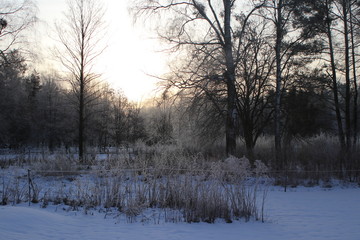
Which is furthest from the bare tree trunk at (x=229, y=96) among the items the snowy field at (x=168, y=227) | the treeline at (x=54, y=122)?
the treeline at (x=54, y=122)

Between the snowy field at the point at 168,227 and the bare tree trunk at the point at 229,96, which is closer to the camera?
the snowy field at the point at 168,227

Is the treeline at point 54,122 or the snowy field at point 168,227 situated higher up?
the treeline at point 54,122

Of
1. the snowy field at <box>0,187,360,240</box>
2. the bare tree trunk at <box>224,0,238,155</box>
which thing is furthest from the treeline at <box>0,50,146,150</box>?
the snowy field at <box>0,187,360,240</box>

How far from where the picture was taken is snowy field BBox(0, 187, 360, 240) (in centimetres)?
580

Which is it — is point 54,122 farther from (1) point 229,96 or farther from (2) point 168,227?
(2) point 168,227

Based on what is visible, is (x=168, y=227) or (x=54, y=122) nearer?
(x=168, y=227)

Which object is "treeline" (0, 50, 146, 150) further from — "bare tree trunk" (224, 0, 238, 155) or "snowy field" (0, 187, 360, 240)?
"snowy field" (0, 187, 360, 240)

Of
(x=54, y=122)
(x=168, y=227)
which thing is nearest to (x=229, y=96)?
(x=168, y=227)

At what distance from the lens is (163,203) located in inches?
312

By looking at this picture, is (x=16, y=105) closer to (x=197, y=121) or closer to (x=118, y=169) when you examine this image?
(x=197, y=121)

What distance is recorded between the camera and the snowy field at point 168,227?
5.80 metres

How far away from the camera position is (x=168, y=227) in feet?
21.4

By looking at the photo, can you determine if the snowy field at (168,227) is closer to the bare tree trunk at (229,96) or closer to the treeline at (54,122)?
the bare tree trunk at (229,96)

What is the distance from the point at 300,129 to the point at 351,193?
49.1 feet
